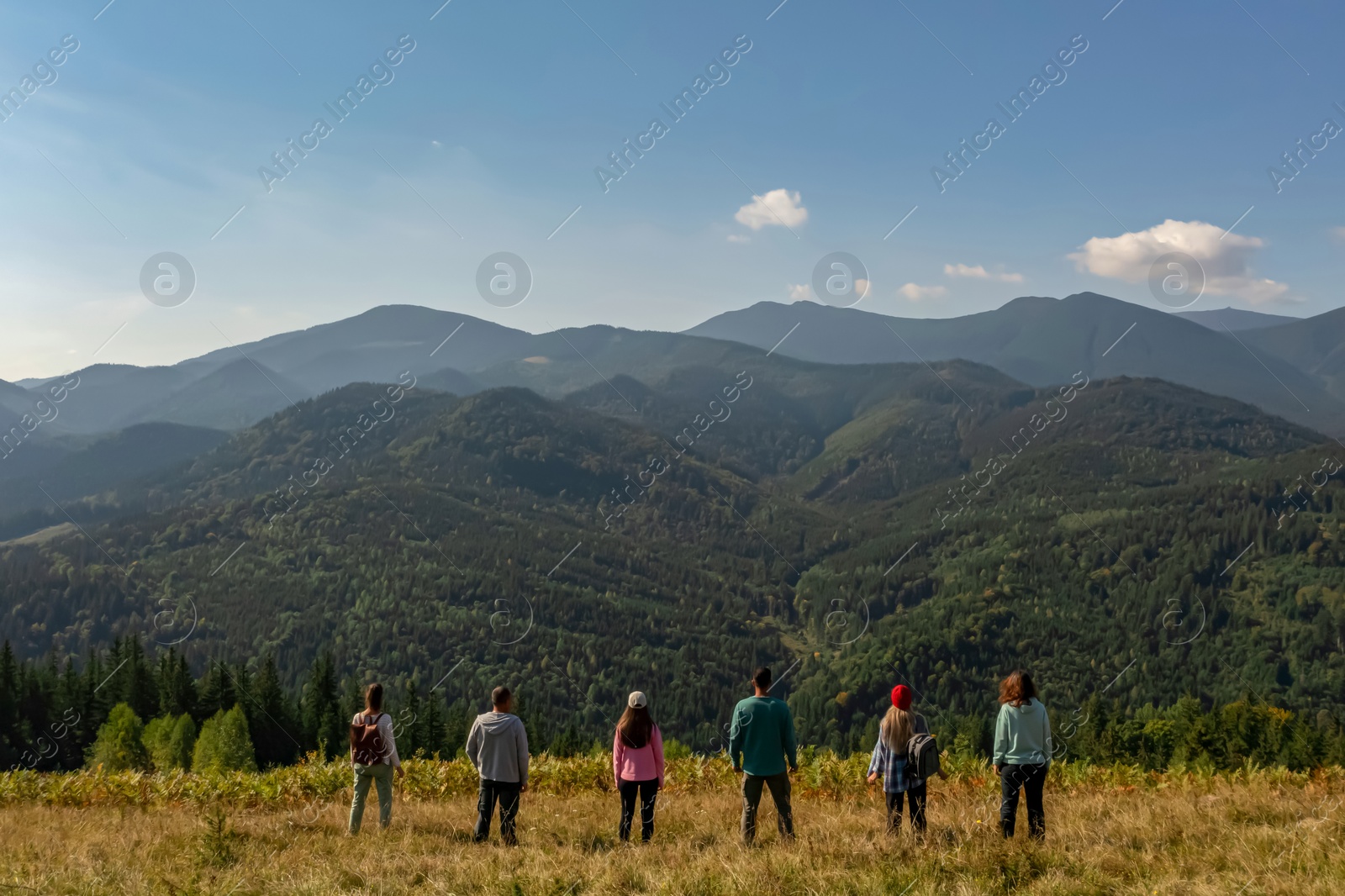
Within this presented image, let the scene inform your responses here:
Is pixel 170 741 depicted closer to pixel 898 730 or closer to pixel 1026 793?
pixel 898 730

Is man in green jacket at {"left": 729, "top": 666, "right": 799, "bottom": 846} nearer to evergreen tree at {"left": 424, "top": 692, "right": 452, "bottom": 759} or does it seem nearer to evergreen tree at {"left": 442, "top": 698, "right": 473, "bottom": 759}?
evergreen tree at {"left": 424, "top": 692, "right": 452, "bottom": 759}

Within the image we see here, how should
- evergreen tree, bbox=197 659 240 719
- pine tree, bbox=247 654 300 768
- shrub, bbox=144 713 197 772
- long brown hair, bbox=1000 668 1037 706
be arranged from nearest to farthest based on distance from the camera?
long brown hair, bbox=1000 668 1037 706 < shrub, bbox=144 713 197 772 < evergreen tree, bbox=197 659 240 719 < pine tree, bbox=247 654 300 768

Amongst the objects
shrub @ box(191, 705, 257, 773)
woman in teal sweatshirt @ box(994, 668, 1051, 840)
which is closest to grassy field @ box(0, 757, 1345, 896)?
woman in teal sweatshirt @ box(994, 668, 1051, 840)

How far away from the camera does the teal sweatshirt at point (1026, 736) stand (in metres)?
11.0

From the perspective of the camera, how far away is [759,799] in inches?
464

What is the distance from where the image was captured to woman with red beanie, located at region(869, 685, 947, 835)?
1145cm

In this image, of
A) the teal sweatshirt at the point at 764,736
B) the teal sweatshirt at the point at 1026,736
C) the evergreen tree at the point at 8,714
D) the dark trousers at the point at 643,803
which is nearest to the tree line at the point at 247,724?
the evergreen tree at the point at 8,714

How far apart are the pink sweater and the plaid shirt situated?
2.95 meters

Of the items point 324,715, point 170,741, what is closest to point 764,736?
point 170,741

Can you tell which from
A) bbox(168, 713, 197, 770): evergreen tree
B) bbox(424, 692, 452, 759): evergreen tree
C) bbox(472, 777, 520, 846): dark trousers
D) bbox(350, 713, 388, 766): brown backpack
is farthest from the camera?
bbox(424, 692, 452, 759): evergreen tree

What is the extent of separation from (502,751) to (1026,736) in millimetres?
7161

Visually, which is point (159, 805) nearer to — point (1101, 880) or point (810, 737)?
point (1101, 880)

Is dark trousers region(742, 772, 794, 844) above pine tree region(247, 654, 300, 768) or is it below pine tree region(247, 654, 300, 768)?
above

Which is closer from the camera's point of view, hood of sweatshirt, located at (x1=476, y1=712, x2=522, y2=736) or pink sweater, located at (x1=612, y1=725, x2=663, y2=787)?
pink sweater, located at (x1=612, y1=725, x2=663, y2=787)
